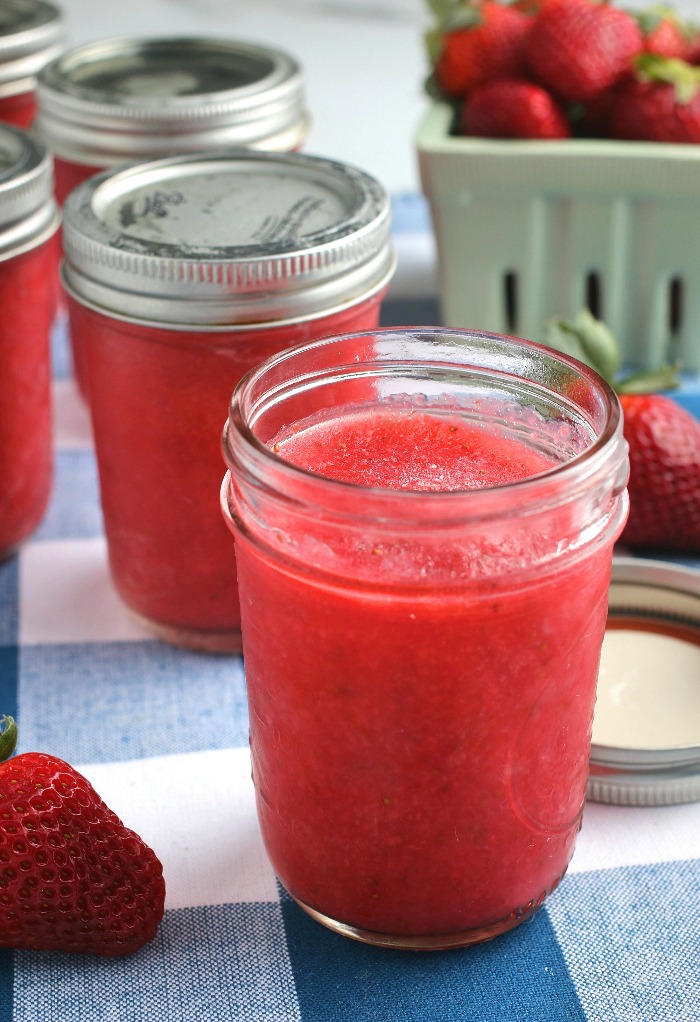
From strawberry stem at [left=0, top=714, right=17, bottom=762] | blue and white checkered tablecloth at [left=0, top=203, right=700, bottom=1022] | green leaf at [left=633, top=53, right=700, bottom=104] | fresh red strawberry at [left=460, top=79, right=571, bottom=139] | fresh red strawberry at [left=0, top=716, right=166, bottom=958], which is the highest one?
green leaf at [left=633, top=53, right=700, bottom=104]

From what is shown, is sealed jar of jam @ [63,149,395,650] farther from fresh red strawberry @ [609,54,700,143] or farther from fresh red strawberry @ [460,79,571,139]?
fresh red strawberry @ [609,54,700,143]

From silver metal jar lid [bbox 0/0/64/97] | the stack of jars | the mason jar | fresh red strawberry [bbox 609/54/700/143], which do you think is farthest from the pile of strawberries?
the mason jar

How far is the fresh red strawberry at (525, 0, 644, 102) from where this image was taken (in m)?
1.50

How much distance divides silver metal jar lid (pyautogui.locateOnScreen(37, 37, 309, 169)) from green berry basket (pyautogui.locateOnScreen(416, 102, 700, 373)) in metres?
0.18

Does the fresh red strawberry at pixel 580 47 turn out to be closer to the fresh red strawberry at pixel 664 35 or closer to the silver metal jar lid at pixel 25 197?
the fresh red strawberry at pixel 664 35

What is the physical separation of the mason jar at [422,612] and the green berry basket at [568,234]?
0.65 m

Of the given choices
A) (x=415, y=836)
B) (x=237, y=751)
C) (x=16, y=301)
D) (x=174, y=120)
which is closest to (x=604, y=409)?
(x=415, y=836)

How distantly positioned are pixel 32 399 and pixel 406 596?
2.23ft

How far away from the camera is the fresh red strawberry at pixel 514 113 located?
1483mm

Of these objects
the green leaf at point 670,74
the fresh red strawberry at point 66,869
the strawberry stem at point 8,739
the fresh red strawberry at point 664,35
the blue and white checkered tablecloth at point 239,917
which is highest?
the fresh red strawberry at point 664,35

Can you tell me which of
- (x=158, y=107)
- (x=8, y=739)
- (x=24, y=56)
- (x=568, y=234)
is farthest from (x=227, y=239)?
(x=24, y=56)

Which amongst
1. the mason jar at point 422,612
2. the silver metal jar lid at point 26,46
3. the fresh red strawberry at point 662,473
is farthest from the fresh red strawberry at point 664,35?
the mason jar at point 422,612

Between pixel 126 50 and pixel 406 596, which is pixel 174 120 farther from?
pixel 406 596

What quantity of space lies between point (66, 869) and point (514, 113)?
1034mm
